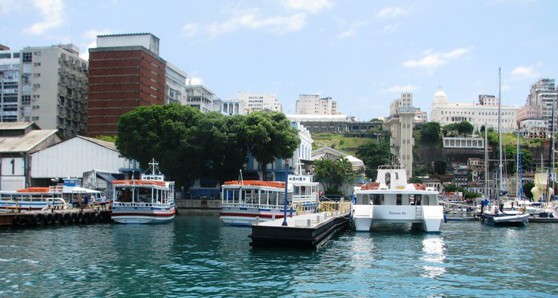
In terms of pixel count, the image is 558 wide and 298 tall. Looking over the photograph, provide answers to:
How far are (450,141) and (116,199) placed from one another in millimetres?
124670

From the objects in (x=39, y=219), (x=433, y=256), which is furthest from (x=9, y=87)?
(x=433, y=256)

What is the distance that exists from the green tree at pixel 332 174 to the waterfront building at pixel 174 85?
51331 millimetres

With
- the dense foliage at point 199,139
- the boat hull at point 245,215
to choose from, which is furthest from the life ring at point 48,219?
the dense foliage at point 199,139

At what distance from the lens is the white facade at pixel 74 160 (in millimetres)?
80938

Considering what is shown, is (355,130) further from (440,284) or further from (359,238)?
(440,284)

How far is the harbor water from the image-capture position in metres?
20.4

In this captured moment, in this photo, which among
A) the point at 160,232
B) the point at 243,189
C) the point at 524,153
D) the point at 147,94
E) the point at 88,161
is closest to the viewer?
the point at 160,232

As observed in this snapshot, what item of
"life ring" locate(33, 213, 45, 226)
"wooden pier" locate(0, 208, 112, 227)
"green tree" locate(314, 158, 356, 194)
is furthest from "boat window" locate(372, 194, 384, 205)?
"green tree" locate(314, 158, 356, 194)

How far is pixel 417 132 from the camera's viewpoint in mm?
166875

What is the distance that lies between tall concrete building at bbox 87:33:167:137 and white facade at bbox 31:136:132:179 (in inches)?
1138

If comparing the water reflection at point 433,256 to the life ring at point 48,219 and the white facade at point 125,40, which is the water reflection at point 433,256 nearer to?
the life ring at point 48,219

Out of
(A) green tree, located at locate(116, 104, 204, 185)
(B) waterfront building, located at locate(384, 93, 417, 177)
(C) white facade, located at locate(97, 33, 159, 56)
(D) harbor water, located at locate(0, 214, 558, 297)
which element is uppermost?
(C) white facade, located at locate(97, 33, 159, 56)

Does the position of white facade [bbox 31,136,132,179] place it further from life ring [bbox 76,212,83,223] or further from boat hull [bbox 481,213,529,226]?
boat hull [bbox 481,213,529,226]

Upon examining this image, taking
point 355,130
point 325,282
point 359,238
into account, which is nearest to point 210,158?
point 359,238
